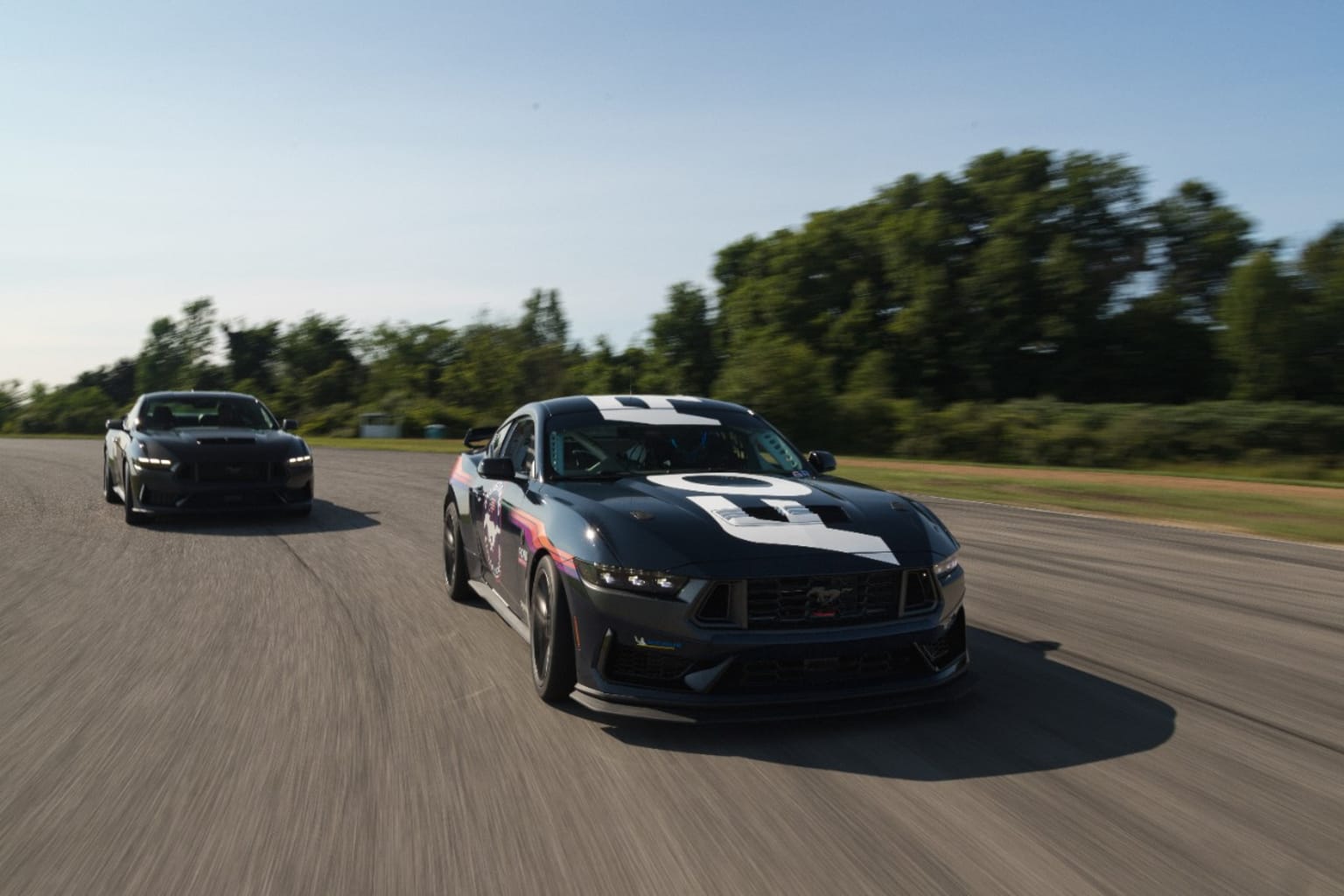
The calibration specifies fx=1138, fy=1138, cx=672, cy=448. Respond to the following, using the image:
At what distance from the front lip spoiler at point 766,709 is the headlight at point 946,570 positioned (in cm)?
49

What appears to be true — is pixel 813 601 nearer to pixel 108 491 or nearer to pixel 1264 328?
pixel 108 491

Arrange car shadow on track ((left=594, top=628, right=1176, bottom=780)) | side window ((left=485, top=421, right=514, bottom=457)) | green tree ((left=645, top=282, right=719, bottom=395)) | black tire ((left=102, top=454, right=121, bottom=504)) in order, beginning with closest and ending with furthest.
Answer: car shadow on track ((left=594, top=628, right=1176, bottom=780))
side window ((left=485, top=421, right=514, bottom=457))
black tire ((left=102, top=454, right=121, bottom=504))
green tree ((left=645, top=282, right=719, bottom=395))

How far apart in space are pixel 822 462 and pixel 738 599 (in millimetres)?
2351

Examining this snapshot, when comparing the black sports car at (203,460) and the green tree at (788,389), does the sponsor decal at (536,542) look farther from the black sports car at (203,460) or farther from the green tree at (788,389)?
the green tree at (788,389)

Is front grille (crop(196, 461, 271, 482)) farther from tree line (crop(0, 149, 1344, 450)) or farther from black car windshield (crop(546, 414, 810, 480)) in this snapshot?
tree line (crop(0, 149, 1344, 450))

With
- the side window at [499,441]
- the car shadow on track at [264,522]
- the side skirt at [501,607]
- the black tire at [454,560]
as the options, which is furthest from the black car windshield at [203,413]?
the side skirt at [501,607]

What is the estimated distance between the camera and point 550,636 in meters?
4.89

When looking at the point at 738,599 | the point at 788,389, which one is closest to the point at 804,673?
the point at 738,599

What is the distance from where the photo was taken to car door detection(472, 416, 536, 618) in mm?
5805

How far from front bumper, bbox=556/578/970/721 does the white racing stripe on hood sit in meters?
0.30

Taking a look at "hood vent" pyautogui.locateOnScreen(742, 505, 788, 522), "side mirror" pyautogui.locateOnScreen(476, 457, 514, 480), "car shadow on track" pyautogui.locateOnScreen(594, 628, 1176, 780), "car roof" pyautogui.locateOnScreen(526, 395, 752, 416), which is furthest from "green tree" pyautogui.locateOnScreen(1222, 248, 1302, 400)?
"hood vent" pyautogui.locateOnScreen(742, 505, 788, 522)

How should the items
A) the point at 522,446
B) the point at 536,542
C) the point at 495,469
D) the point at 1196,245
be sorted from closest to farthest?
the point at 536,542
the point at 495,469
the point at 522,446
the point at 1196,245

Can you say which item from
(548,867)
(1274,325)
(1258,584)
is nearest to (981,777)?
(548,867)

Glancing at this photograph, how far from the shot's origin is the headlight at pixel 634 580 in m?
4.41
